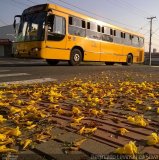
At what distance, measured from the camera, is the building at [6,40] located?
6226cm

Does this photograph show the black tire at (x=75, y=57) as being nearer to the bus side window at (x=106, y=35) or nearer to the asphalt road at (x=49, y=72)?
A: the asphalt road at (x=49, y=72)

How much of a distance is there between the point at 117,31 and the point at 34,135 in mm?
19426

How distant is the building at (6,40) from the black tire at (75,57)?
4503cm

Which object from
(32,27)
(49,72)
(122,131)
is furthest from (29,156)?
(32,27)

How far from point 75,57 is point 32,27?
2.90 metres

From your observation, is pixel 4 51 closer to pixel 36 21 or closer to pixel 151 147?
pixel 36 21

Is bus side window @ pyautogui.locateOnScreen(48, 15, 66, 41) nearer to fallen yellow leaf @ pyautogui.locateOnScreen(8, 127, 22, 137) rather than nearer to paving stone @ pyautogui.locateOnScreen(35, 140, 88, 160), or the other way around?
fallen yellow leaf @ pyautogui.locateOnScreen(8, 127, 22, 137)

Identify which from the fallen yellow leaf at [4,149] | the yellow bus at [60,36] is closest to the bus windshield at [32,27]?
the yellow bus at [60,36]

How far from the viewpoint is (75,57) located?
1642 cm

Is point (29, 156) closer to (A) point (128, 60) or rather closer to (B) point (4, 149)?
(B) point (4, 149)

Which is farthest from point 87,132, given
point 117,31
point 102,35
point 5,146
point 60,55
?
point 117,31

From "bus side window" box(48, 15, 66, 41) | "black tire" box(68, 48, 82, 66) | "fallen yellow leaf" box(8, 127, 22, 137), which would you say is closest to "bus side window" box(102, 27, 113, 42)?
"black tire" box(68, 48, 82, 66)

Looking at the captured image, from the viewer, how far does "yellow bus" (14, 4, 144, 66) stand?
14696 millimetres

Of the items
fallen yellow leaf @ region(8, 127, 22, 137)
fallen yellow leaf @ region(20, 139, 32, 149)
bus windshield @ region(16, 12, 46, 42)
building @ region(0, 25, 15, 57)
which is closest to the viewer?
fallen yellow leaf @ region(20, 139, 32, 149)
